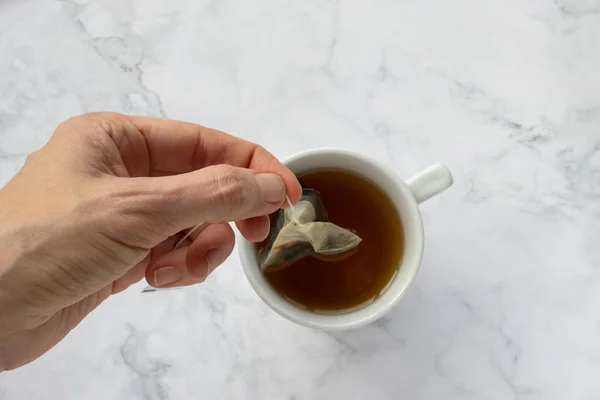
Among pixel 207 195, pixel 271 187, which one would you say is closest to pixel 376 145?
pixel 271 187

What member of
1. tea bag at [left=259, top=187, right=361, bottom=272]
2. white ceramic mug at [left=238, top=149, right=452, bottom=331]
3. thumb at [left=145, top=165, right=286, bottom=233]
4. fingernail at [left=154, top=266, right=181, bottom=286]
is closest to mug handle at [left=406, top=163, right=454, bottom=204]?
white ceramic mug at [left=238, top=149, right=452, bottom=331]

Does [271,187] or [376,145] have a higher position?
[271,187]

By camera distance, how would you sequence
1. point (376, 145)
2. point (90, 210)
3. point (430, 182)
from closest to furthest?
point (90, 210) → point (430, 182) → point (376, 145)

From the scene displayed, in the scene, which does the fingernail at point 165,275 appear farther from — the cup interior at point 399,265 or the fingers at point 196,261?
the cup interior at point 399,265

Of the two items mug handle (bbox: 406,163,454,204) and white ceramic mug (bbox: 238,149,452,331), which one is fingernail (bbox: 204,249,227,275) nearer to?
white ceramic mug (bbox: 238,149,452,331)

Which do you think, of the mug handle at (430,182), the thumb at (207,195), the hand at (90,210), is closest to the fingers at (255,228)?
the hand at (90,210)

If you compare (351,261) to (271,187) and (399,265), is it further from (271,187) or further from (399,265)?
(271,187)
